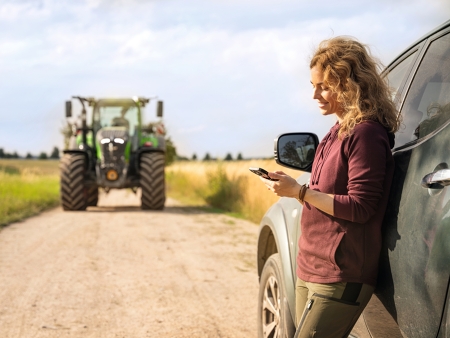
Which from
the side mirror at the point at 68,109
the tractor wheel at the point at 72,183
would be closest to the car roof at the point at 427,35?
the tractor wheel at the point at 72,183

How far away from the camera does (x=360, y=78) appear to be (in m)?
2.37

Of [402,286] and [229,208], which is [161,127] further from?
[402,286]

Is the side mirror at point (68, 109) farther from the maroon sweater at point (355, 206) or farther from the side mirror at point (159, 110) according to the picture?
the maroon sweater at point (355, 206)

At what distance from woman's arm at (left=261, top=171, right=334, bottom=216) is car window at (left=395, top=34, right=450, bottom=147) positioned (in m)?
0.37

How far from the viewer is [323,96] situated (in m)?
2.48

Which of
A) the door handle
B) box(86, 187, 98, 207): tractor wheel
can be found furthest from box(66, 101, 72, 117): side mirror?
the door handle

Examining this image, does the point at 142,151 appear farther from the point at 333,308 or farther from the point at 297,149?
the point at 333,308

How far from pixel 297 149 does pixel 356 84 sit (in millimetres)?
777

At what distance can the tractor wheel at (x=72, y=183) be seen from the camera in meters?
15.6

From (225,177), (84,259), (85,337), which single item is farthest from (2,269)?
(225,177)

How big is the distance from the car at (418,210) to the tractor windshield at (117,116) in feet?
48.0

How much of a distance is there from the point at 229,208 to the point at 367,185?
15491 millimetres

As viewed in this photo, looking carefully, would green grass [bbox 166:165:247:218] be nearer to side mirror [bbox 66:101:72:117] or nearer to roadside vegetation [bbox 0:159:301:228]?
roadside vegetation [bbox 0:159:301:228]

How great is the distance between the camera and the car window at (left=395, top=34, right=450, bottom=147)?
2.15 metres
